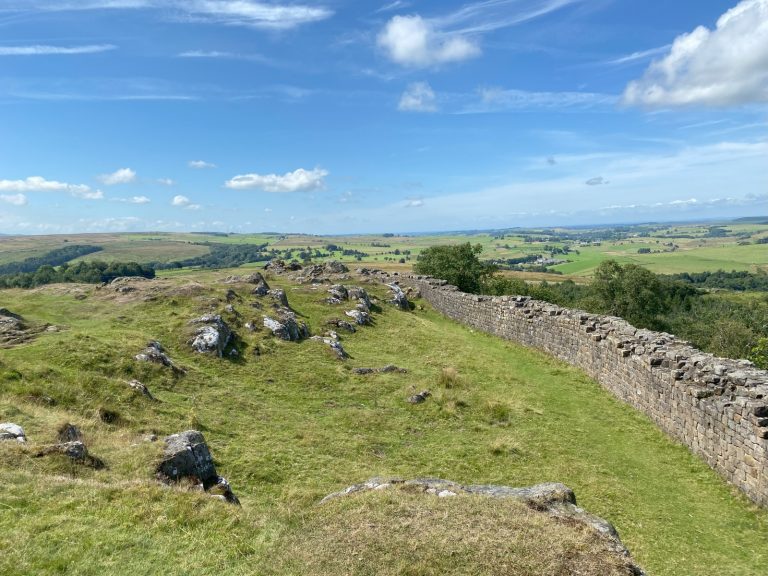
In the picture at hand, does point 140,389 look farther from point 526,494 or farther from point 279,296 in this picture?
point 279,296

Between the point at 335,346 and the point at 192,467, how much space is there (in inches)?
569

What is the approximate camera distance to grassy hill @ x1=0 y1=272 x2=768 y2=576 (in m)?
7.79

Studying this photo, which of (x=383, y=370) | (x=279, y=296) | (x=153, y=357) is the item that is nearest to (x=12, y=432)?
(x=153, y=357)

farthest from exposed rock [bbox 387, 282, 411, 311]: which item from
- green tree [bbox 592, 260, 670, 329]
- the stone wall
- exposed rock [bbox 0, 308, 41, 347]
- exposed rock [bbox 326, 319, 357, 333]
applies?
green tree [bbox 592, 260, 670, 329]

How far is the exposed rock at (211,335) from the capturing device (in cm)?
2167

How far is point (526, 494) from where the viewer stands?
9.86 metres

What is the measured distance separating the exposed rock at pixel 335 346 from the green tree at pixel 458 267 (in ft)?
99.5

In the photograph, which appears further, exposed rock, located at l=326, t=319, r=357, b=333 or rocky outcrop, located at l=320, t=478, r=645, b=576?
exposed rock, located at l=326, t=319, r=357, b=333

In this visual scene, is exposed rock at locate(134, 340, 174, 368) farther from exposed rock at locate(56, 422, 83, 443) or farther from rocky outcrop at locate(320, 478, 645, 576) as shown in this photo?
rocky outcrop at locate(320, 478, 645, 576)

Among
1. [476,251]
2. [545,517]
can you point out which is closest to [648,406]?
[545,517]

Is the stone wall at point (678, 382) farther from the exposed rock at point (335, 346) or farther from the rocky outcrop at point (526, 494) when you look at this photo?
the exposed rock at point (335, 346)

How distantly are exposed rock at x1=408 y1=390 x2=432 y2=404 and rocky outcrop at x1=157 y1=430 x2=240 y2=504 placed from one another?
9.57 metres

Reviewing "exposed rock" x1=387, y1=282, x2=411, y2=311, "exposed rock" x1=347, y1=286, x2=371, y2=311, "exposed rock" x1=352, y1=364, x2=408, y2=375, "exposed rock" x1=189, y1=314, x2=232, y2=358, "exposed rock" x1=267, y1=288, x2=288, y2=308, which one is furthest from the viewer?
"exposed rock" x1=387, y1=282, x2=411, y2=311

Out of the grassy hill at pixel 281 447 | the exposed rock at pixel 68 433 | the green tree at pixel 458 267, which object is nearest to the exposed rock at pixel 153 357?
the grassy hill at pixel 281 447
